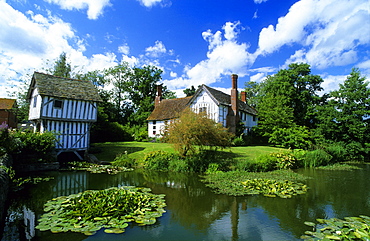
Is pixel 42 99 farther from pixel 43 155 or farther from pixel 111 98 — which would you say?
pixel 111 98

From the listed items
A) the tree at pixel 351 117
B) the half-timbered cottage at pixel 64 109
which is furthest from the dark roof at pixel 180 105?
the half-timbered cottage at pixel 64 109

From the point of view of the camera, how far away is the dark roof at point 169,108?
106 feet

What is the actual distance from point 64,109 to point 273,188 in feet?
51.1

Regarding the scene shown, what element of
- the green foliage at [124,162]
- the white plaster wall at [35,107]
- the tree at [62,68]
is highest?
the tree at [62,68]

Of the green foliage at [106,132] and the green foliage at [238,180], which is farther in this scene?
the green foliage at [106,132]

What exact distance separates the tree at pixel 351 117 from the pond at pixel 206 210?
14.5 m

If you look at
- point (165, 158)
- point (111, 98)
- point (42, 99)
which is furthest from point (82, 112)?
point (111, 98)

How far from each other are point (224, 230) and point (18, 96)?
1212 inches

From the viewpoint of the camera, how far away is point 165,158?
52.0 ft

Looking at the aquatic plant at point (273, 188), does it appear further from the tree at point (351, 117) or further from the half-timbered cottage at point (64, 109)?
the tree at point (351, 117)

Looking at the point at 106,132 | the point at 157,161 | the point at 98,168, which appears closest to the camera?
the point at 98,168

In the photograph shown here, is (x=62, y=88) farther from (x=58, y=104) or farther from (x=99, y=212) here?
(x=99, y=212)

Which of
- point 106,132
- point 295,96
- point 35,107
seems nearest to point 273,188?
point 35,107

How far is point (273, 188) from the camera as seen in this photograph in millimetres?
10180
